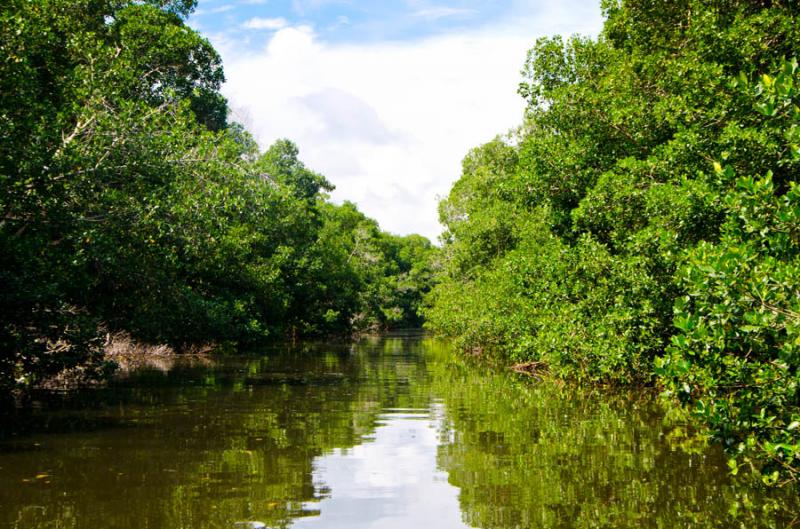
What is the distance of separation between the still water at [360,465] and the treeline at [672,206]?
1005 mm

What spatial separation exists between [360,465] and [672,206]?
26.9 feet

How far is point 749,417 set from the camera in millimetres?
6551

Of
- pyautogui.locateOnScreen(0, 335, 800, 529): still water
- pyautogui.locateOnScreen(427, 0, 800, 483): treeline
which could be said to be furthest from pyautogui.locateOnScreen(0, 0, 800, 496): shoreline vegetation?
pyautogui.locateOnScreen(0, 335, 800, 529): still water

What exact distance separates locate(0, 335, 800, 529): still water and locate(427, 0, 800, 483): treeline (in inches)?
39.6

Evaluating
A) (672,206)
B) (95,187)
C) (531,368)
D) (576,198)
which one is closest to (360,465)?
(672,206)

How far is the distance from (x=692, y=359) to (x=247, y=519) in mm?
4967

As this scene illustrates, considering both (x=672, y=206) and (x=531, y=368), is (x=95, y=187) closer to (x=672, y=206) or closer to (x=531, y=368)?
(x=672, y=206)

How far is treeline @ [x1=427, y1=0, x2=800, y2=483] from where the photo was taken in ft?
21.0

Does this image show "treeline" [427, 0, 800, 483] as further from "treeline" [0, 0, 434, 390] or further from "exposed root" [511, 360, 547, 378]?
"treeline" [0, 0, 434, 390]

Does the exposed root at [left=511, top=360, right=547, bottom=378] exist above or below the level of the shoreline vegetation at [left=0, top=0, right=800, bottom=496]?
below

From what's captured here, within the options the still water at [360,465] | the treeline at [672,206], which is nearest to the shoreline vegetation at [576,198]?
the treeline at [672,206]

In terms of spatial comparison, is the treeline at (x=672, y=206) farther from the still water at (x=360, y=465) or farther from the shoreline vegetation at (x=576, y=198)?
the still water at (x=360, y=465)

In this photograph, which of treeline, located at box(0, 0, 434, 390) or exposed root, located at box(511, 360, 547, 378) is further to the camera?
exposed root, located at box(511, 360, 547, 378)

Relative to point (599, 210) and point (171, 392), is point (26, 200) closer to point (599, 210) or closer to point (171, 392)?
point (171, 392)
